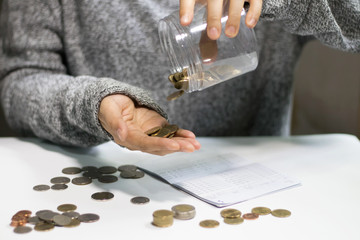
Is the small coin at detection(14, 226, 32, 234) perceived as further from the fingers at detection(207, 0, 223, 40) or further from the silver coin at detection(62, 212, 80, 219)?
the fingers at detection(207, 0, 223, 40)

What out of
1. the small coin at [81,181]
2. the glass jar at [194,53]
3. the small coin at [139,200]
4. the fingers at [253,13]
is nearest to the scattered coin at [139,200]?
the small coin at [139,200]

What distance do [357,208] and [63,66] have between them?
71cm

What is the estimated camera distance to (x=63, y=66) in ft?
3.62

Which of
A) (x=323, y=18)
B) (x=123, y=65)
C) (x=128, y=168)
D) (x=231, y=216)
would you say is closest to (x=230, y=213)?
(x=231, y=216)

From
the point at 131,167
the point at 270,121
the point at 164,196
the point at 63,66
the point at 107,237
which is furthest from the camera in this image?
the point at 270,121

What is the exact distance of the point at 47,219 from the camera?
631mm

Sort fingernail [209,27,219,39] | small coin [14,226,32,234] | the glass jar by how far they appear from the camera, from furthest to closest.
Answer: the glass jar → fingernail [209,27,219,39] → small coin [14,226,32,234]

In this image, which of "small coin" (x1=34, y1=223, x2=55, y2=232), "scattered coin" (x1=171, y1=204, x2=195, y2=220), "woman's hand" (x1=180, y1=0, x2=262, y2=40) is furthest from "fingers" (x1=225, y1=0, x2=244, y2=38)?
"small coin" (x1=34, y1=223, x2=55, y2=232)

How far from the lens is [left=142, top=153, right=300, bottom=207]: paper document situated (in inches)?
29.0

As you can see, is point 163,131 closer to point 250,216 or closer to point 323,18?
point 250,216

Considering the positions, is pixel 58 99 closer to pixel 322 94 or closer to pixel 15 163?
pixel 15 163

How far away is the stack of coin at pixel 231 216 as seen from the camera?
0.65 m

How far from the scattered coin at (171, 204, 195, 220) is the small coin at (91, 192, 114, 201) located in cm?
11

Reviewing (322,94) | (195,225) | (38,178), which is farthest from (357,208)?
(322,94)
